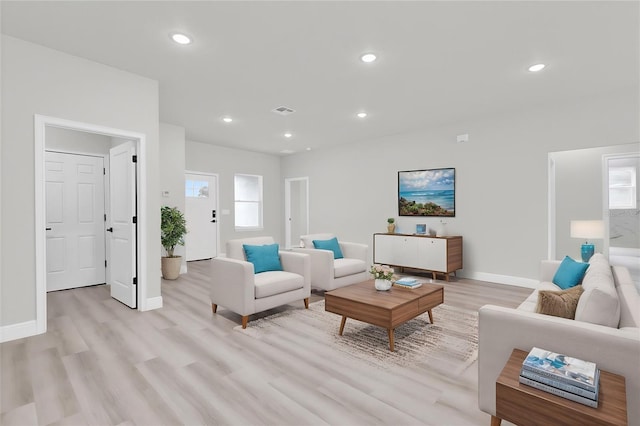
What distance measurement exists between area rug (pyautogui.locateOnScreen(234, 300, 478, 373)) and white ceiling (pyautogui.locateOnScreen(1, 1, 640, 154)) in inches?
107

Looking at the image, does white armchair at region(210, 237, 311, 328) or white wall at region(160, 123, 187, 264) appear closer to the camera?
white armchair at region(210, 237, 311, 328)

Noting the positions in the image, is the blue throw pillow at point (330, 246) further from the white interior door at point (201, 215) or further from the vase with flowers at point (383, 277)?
the white interior door at point (201, 215)

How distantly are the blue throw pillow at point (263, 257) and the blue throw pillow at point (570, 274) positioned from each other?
290 cm

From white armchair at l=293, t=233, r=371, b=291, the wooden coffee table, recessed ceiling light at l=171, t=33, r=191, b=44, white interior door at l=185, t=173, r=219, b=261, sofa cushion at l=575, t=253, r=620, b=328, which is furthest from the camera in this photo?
white interior door at l=185, t=173, r=219, b=261

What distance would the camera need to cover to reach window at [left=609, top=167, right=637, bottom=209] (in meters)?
6.72

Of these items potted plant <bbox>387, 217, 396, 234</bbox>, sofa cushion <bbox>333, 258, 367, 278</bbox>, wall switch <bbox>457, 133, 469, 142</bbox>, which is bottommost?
sofa cushion <bbox>333, 258, 367, 278</bbox>

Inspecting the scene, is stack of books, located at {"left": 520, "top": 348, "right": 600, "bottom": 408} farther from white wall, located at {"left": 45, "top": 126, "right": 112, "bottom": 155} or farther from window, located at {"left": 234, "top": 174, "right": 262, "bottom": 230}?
window, located at {"left": 234, "top": 174, "right": 262, "bottom": 230}

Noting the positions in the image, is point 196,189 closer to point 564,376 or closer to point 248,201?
point 248,201

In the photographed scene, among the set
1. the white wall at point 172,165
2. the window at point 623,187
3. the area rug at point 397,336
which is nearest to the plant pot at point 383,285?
the area rug at point 397,336

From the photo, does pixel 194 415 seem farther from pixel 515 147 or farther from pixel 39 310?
pixel 515 147

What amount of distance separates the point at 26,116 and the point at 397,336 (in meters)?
4.03

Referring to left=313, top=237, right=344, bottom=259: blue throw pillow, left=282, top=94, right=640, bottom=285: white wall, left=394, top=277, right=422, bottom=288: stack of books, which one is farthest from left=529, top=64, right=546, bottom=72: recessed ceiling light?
left=313, top=237, right=344, bottom=259: blue throw pillow

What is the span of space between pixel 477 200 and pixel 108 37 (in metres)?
5.41

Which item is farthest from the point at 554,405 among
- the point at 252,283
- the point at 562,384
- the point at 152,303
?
the point at 152,303
